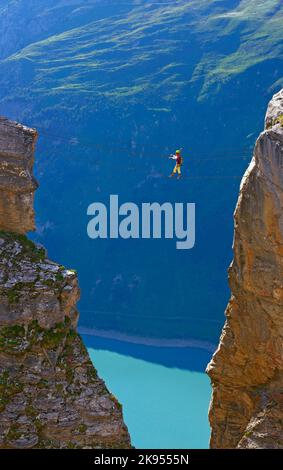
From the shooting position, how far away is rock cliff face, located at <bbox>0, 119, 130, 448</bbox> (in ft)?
61.2

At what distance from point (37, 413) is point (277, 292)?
919 centimetres

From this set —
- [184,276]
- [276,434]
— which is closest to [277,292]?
[276,434]

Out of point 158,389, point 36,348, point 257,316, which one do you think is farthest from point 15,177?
point 158,389

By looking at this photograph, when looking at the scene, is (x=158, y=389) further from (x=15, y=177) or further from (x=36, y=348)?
(x=36, y=348)

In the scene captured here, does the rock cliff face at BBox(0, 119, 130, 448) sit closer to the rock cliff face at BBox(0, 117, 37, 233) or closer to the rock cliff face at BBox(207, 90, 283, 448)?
the rock cliff face at BBox(0, 117, 37, 233)

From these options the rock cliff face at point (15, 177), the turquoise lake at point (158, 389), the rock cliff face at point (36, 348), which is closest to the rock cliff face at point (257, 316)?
the rock cliff face at point (36, 348)

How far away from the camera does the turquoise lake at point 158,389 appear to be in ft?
174

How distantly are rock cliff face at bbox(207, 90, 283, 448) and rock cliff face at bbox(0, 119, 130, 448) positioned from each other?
5929 mm

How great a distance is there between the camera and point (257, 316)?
24219 millimetres

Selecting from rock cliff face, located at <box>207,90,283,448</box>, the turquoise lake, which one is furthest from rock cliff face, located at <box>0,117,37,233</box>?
the turquoise lake

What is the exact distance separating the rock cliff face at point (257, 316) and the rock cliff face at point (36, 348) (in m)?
5.93
